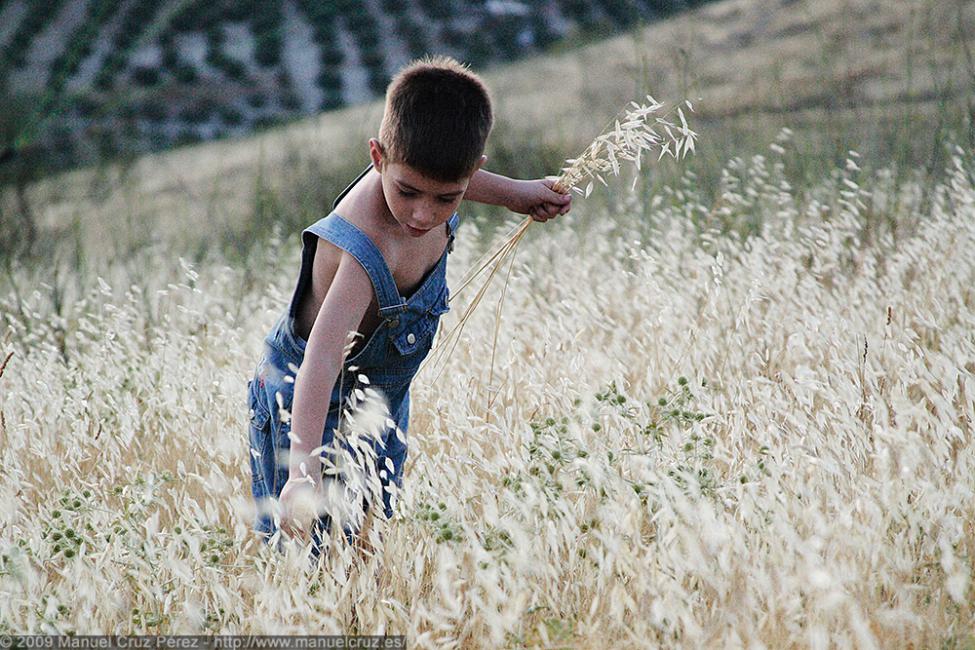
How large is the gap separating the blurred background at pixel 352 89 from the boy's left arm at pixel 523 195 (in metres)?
1.45

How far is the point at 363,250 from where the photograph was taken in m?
2.32

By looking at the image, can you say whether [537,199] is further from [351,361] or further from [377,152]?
[351,361]

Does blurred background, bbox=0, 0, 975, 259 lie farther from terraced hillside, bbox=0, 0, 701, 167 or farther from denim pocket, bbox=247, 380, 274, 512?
denim pocket, bbox=247, 380, 274, 512

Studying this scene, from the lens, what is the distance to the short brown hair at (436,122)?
2.22 meters

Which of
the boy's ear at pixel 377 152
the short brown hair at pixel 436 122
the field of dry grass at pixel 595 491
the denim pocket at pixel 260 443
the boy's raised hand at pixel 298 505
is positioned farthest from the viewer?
the denim pocket at pixel 260 443

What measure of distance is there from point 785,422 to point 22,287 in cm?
424

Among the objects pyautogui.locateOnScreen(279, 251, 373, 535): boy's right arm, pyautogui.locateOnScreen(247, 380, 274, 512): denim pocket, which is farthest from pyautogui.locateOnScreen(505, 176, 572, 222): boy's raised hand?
pyautogui.locateOnScreen(247, 380, 274, 512): denim pocket

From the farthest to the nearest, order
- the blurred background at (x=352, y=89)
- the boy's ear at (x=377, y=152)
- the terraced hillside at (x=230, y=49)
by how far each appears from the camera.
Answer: the terraced hillside at (x=230, y=49)
the blurred background at (x=352, y=89)
the boy's ear at (x=377, y=152)

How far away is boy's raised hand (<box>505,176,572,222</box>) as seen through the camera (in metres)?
2.71

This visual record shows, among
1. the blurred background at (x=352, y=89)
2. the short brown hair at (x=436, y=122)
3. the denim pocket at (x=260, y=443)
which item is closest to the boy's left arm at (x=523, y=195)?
the short brown hair at (x=436, y=122)

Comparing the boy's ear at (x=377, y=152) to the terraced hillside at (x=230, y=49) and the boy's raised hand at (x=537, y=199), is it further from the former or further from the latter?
the terraced hillside at (x=230, y=49)

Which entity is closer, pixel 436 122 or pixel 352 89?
pixel 436 122

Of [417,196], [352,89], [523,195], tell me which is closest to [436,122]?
[417,196]

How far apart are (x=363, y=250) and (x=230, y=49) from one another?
870 inches
